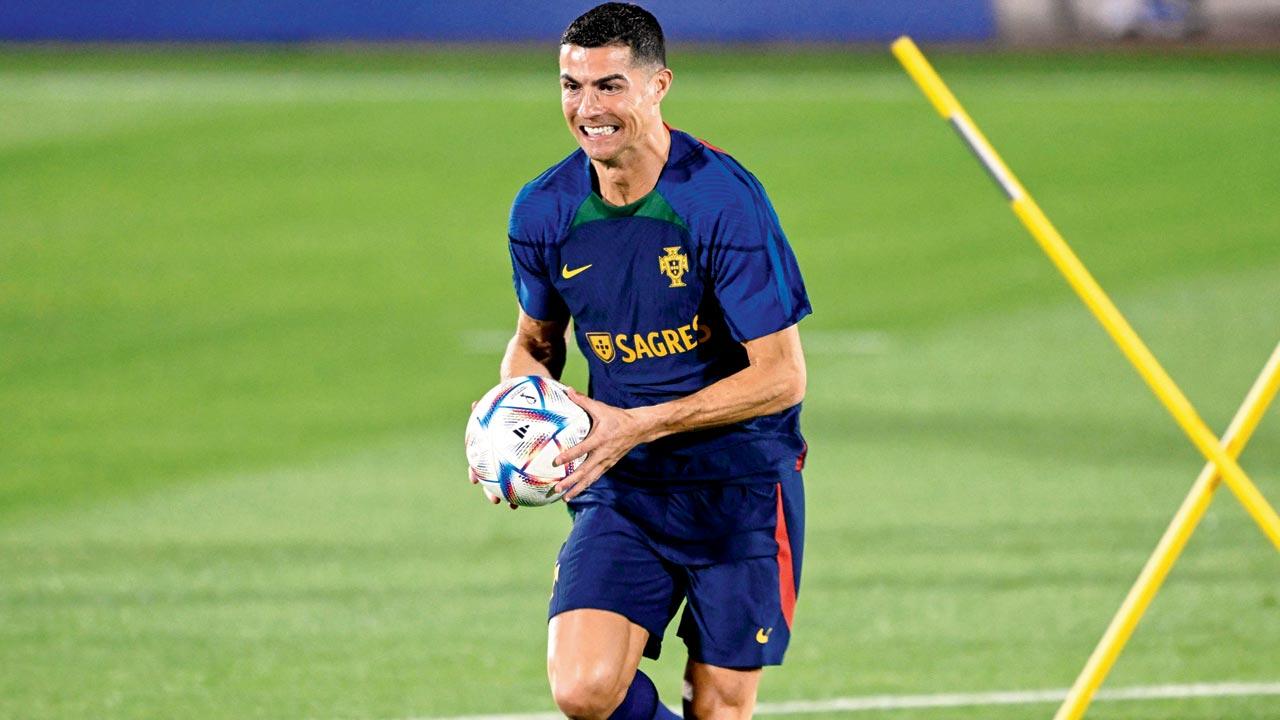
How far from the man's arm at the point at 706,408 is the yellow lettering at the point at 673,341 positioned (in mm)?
197

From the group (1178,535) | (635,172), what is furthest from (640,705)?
(1178,535)

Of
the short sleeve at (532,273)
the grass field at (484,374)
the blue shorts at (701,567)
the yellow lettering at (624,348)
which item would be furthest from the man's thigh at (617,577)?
the grass field at (484,374)

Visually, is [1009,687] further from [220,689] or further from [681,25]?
[681,25]

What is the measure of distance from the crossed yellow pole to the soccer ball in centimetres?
139

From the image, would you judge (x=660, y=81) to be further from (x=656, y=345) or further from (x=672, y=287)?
(x=656, y=345)

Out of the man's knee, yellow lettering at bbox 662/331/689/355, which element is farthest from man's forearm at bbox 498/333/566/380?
the man's knee

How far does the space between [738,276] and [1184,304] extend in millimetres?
10484

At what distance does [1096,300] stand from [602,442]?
4.87 feet

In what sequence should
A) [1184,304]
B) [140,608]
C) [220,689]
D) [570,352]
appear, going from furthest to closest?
[1184,304], [570,352], [140,608], [220,689]

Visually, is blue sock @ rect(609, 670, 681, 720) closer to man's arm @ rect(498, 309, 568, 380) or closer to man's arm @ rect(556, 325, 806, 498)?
man's arm @ rect(556, 325, 806, 498)

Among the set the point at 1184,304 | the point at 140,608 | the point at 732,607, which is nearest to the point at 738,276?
the point at 732,607

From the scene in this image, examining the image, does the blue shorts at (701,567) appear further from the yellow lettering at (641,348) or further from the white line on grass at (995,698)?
the white line on grass at (995,698)

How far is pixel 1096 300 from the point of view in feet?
19.0

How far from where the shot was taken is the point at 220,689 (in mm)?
7715
